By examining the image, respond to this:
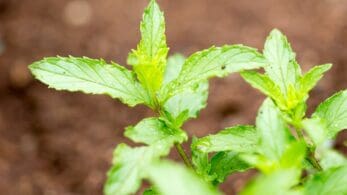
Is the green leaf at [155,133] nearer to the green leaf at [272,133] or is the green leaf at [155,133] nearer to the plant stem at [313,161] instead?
the green leaf at [272,133]

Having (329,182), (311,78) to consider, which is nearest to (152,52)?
(311,78)

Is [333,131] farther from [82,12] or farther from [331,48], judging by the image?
[82,12]

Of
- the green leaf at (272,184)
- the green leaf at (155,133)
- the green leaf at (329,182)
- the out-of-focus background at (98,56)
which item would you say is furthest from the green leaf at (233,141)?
the out-of-focus background at (98,56)

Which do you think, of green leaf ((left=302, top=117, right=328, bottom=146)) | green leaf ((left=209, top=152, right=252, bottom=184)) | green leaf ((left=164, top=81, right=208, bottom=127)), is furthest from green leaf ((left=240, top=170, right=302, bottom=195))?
green leaf ((left=164, top=81, right=208, bottom=127))

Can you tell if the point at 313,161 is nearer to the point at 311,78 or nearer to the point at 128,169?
the point at 311,78

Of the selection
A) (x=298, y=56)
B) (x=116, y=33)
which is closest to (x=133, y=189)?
(x=298, y=56)
